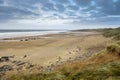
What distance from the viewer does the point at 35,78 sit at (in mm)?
7434

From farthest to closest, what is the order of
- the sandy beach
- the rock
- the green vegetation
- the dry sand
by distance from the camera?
1. the dry sand
2. the sandy beach
3. the rock
4. the green vegetation

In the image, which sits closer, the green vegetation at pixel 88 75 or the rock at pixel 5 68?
the green vegetation at pixel 88 75

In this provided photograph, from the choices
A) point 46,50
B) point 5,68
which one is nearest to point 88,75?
point 5,68

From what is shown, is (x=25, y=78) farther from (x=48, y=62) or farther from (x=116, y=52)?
(x=48, y=62)

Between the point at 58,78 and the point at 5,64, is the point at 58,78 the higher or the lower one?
the higher one

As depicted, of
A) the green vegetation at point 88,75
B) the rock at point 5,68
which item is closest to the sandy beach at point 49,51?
the rock at point 5,68

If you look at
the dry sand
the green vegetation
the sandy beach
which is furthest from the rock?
the green vegetation

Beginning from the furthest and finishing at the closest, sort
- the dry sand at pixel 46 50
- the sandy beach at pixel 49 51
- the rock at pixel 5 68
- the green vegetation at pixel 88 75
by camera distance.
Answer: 1. the dry sand at pixel 46 50
2. the sandy beach at pixel 49 51
3. the rock at pixel 5 68
4. the green vegetation at pixel 88 75

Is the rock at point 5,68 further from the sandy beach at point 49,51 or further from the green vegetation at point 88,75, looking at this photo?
the green vegetation at point 88,75

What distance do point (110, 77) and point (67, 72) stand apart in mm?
1808

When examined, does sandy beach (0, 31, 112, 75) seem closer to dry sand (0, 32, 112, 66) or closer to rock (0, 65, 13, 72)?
dry sand (0, 32, 112, 66)

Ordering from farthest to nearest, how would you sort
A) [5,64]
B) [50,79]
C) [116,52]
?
[5,64]
[116,52]
[50,79]

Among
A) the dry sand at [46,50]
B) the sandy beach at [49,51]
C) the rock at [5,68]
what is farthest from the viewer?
the dry sand at [46,50]

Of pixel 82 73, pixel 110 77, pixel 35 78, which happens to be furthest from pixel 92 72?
pixel 35 78
